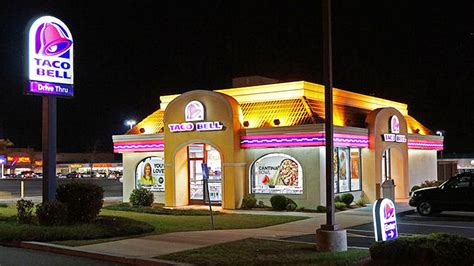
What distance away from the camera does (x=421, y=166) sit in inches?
1241

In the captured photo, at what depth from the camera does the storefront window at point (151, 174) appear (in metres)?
28.2

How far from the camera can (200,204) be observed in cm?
Result: 2688

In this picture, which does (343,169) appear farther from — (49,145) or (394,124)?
(49,145)

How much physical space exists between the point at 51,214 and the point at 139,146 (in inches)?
470

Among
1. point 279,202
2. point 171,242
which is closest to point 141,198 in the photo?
point 279,202

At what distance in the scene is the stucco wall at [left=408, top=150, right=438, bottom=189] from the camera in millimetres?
30303

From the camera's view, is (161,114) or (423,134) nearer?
(161,114)

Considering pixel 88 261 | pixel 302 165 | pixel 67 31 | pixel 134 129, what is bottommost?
pixel 88 261

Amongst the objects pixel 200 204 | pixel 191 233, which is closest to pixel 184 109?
pixel 200 204

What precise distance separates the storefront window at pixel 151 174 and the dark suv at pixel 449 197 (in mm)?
12248

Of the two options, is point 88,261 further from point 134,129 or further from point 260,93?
point 134,129

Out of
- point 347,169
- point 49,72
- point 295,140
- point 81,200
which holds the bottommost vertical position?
point 81,200

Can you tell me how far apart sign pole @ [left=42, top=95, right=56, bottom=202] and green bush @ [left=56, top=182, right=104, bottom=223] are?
372 millimetres

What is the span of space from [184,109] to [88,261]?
14.2 meters
